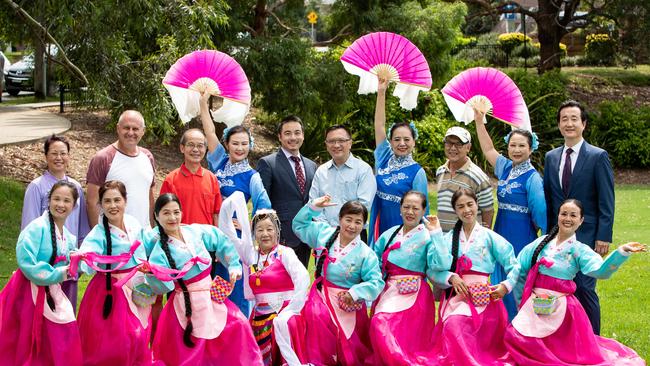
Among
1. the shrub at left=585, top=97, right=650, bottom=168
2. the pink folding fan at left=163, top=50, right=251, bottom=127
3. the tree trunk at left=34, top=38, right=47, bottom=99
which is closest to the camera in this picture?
the pink folding fan at left=163, top=50, right=251, bottom=127

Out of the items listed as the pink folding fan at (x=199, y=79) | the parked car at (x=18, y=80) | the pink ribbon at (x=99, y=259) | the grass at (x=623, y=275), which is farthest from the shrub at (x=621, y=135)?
the pink ribbon at (x=99, y=259)

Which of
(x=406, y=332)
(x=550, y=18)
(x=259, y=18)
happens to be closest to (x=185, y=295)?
(x=406, y=332)

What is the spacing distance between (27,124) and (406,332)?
34.9 ft

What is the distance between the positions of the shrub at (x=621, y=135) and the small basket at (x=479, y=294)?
13.2 metres

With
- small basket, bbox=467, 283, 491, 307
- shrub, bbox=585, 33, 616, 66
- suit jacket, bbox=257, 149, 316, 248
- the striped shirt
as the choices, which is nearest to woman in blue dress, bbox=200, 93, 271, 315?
suit jacket, bbox=257, 149, 316, 248

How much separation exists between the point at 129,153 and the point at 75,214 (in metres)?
0.56

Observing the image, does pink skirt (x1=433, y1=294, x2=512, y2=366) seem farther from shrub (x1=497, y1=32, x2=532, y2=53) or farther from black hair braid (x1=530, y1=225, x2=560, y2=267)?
shrub (x1=497, y1=32, x2=532, y2=53)

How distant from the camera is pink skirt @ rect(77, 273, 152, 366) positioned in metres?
5.43

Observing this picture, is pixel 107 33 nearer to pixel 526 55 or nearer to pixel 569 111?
pixel 569 111

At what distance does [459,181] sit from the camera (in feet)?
21.0

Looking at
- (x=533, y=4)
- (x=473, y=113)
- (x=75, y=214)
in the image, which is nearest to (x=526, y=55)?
(x=533, y=4)

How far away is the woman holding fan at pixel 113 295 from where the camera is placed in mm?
5434

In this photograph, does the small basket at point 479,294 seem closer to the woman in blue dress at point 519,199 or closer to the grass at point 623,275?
the woman in blue dress at point 519,199

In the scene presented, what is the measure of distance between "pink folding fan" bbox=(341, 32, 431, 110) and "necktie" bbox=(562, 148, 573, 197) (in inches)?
47.8
